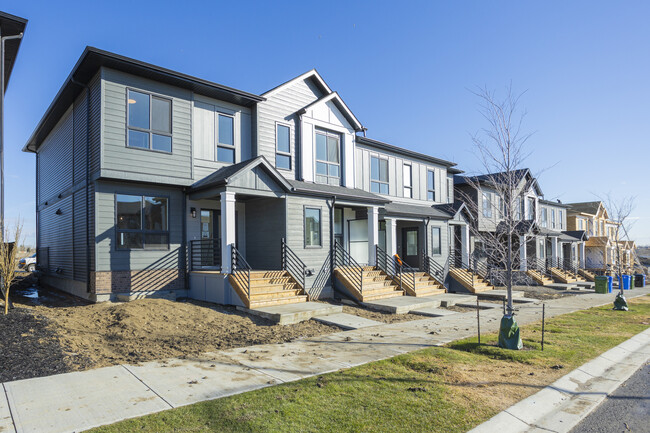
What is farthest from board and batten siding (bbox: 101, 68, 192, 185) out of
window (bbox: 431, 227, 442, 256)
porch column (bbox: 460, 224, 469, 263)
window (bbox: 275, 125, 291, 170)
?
porch column (bbox: 460, 224, 469, 263)

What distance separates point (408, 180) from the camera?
22828 mm

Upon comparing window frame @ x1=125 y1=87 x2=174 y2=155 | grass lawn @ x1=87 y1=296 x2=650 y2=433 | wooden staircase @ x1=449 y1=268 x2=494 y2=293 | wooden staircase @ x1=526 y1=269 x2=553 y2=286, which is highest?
window frame @ x1=125 y1=87 x2=174 y2=155

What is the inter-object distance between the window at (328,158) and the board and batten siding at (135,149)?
5.36 m

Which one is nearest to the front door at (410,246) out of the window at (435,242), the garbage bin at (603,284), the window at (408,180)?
the window at (435,242)

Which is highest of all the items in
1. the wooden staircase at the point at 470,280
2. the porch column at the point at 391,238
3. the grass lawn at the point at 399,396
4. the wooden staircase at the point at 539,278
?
the porch column at the point at 391,238

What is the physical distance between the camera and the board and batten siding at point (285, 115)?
15.7m

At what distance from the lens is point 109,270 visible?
12617 mm

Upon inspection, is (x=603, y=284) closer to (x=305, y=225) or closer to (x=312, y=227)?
(x=312, y=227)

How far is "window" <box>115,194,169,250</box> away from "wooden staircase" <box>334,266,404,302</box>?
614cm

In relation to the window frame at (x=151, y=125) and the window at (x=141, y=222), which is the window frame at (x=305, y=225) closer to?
the window at (x=141, y=222)

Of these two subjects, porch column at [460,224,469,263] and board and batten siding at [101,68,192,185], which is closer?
board and batten siding at [101,68,192,185]

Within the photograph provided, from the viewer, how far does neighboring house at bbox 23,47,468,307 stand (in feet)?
41.6

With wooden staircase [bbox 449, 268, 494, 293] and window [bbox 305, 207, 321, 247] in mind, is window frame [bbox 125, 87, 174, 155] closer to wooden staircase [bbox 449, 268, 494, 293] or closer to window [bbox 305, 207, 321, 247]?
window [bbox 305, 207, 321, 247]

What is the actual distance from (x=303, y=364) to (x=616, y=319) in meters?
10.7
